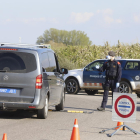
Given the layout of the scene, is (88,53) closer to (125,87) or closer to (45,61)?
(125,87)

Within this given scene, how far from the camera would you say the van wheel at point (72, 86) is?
2126 cm

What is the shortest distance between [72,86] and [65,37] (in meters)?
46.2

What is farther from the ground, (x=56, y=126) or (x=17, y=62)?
(x=17, y=62)

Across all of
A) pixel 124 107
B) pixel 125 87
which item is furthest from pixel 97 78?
pixel 124 107

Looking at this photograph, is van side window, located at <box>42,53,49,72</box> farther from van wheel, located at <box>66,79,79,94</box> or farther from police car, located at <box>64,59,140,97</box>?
van wheel, located at <box>66,79,79,94</box>

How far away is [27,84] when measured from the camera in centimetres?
1029

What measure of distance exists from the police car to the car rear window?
1004cm

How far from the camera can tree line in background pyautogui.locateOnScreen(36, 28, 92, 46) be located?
66.7m

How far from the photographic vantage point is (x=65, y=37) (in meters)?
67.1

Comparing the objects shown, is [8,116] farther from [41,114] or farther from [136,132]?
[136,132]

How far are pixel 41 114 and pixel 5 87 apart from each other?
1.24 meters

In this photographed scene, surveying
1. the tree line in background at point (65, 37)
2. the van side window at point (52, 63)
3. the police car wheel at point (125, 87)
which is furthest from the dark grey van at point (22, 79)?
the tree line in background at point (65, 37)

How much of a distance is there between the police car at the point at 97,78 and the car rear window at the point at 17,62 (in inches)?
395

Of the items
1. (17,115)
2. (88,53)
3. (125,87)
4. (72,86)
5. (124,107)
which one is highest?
(88,53)
